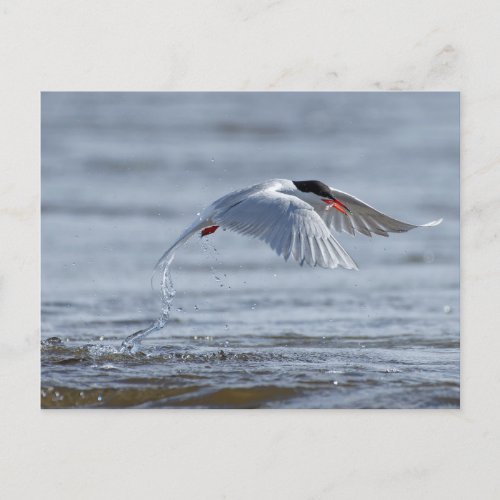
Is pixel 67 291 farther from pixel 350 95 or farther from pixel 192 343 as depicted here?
pixel 350 95

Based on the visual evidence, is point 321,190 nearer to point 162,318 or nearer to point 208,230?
point 208,230

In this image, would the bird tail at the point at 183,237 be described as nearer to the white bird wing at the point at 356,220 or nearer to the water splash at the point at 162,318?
the water splash at the point at 162,318

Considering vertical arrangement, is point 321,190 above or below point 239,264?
above

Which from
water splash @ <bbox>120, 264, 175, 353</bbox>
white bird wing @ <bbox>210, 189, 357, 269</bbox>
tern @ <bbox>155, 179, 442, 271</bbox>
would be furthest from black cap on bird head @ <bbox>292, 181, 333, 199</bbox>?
water splash @ <bbox>120, 264, 175, 353</bbox>

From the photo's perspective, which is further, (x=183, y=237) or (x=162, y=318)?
(x=162, y=318)
